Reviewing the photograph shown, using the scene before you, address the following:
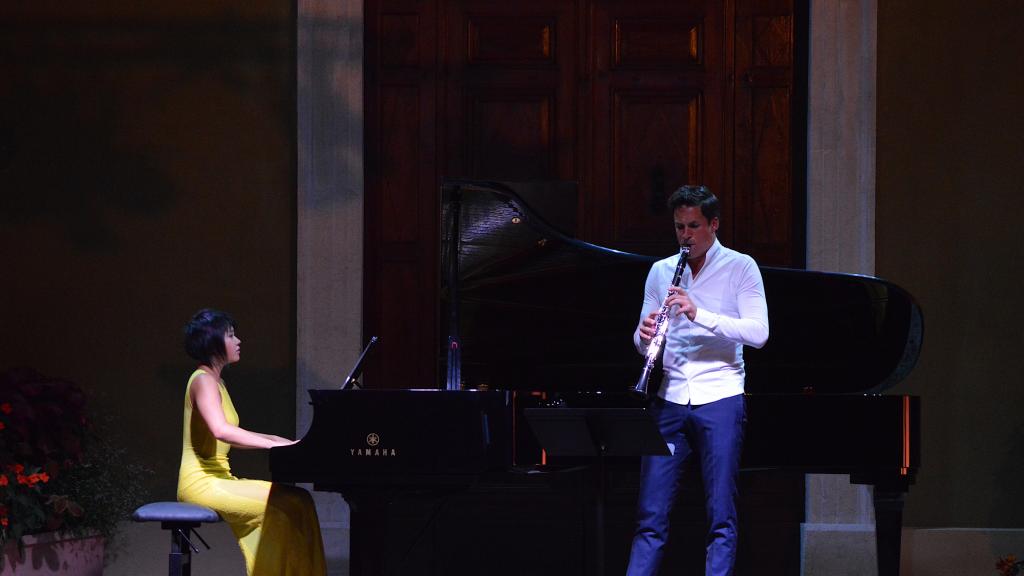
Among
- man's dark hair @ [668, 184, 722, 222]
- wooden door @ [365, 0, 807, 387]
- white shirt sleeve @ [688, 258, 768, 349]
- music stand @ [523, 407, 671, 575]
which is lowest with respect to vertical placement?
music stand @ [523, 407, 671, 575]


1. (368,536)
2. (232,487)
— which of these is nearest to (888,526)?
(368,536)

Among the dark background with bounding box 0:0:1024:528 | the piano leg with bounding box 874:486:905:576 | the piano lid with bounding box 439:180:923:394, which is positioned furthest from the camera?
the dark background with bounding box 0:0:1024:528

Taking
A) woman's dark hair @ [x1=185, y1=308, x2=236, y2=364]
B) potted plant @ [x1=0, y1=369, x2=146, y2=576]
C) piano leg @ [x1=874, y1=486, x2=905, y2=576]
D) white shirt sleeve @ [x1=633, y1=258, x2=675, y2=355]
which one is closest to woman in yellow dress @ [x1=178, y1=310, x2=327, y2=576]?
woman's dark hair @ [x1=185, y1=308, x2=236, y2=364]

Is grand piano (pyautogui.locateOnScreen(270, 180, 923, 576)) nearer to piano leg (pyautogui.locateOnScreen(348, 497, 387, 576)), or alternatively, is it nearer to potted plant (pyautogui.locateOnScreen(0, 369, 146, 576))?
piano leg (pyautogui.locateOnScreen(348, 497, 387, 576))

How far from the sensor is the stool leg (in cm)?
350

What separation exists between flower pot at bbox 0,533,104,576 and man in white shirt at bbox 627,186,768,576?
2.14 meters

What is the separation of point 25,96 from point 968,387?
4410mm

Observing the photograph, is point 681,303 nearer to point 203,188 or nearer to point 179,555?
point 179,555

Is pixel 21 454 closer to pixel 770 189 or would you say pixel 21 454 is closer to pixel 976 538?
pixel 770 189

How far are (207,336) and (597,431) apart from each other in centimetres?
132

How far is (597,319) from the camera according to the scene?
439cm

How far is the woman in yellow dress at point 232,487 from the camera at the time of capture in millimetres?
3658

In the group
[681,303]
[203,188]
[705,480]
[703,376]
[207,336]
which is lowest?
[705,480]

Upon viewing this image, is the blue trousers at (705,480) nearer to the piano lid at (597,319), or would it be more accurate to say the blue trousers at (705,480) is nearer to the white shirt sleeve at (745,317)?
the white shirt sleeve at (745,317)
